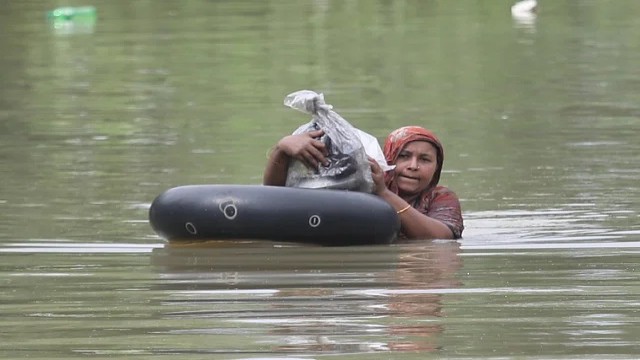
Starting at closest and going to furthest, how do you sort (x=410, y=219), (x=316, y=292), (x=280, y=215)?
(x=316, y=292) → (x=280, y=215) → (x=410, y=219)

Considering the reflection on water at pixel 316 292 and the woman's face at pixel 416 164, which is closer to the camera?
the reflection on water at pixel 316 292

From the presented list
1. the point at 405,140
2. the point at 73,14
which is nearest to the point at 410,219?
the point at 405,140

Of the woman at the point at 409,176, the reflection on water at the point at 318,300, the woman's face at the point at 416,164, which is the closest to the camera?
the reflection on water at the point at 318,300

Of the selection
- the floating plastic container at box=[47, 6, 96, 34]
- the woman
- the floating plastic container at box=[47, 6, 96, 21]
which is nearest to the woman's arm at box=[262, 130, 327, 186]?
the woman

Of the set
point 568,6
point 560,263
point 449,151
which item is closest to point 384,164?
point 560,263

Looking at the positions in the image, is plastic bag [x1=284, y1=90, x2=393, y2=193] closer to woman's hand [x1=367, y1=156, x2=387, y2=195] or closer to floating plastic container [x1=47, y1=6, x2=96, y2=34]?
woman's hand [x1=367, y1=156, x2=387, y2=195]

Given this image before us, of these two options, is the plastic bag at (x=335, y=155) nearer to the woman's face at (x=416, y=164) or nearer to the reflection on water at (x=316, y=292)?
the woman's face at (x=416, y=164)

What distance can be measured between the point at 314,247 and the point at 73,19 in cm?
2758

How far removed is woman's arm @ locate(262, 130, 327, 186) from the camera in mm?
9062

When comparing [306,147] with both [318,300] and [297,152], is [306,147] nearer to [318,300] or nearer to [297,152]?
[297,152]

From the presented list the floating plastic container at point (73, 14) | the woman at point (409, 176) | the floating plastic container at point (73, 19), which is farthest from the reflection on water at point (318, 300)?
the floating plastic container at point (73, 14)

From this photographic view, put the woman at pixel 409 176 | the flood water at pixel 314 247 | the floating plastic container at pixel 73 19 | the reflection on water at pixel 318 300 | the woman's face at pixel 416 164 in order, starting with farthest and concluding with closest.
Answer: the floating plastic container at pixel 73 19 < the woman's face at pixel 416 164 < the woman at pixel 409 176 < the flood water at pixel 314 247 < the reflection on water at pixel 318 300

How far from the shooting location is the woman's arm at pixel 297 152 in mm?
9062

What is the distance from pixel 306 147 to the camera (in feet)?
29.7
